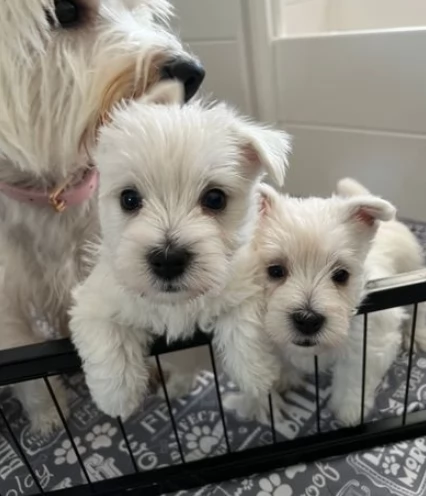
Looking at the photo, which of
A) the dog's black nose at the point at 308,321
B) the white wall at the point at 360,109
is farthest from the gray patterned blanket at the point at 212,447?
the white wall at the point at 360,109

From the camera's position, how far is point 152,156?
59cm

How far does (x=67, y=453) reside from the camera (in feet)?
3.19

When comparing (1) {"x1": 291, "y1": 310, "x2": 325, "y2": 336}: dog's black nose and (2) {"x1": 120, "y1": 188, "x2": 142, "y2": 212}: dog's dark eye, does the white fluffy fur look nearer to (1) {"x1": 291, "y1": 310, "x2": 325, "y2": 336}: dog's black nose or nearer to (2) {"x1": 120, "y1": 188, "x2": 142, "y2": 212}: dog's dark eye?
(2) {"x1": 120, "y1": 188, "x2": 142, "y2": 212}: dog's dark eye

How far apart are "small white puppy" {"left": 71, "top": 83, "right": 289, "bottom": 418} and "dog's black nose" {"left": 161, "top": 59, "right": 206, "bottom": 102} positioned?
7 centimetres

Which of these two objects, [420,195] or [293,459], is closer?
[293,459]

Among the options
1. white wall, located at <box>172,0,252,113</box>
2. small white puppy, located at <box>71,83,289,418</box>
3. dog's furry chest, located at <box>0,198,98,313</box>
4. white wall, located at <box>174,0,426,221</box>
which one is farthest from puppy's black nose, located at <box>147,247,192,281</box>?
white wall, located at <box>172,0,252,113</box>

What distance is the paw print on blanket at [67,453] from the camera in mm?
960

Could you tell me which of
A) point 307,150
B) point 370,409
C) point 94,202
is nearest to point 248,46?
point 307,150

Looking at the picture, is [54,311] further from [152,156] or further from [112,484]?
[152,156]

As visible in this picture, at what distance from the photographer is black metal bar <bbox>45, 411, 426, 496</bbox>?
0.87m

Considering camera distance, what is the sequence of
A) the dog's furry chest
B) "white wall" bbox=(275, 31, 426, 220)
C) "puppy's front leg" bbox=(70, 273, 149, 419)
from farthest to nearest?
"white wall" bbox=(275, 31, 426, 220)
the dog's furry chest
"puppy's front leg" bbox=(70, 273, 149, 419)

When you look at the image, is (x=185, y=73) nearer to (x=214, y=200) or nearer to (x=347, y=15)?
(x=214, y=200)

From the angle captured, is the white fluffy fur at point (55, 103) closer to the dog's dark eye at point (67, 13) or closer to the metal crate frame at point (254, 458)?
the dog's dark eye at point (67, 13)

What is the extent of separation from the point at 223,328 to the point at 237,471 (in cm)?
29
